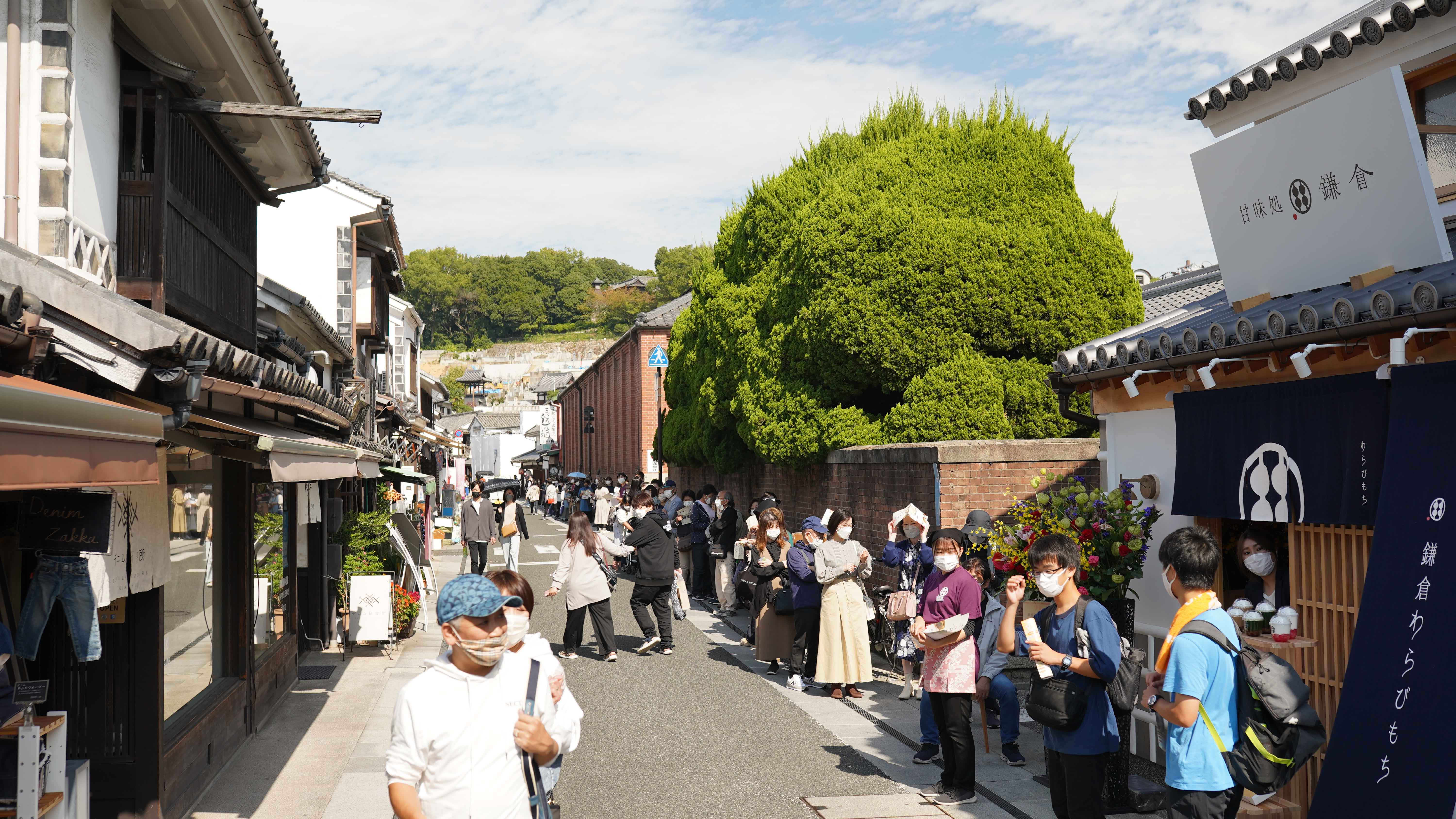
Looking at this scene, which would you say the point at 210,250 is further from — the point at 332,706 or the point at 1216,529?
the point at 1216,529

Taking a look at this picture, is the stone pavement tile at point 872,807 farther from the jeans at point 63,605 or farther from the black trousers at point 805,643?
the jeans at point 63,605

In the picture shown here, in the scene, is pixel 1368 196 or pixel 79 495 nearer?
pixel 79 495

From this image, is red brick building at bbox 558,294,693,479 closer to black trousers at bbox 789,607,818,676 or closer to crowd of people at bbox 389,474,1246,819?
crowd of people at bbox 389,474,1246,819

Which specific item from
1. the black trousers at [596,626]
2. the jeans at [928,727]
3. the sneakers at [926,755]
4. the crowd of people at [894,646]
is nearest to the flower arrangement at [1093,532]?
the crowd of people at [894,646]

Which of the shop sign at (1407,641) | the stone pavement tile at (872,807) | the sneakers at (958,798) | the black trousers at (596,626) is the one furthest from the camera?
the black trousers at (596,626)

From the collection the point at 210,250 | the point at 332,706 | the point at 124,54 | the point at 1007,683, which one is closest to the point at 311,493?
the point at 332,706

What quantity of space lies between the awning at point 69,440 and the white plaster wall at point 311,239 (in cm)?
1556

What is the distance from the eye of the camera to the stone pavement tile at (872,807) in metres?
7.11

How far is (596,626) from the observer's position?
13094 millimetres

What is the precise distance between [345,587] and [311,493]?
286 cm

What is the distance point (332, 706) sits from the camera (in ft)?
36.0

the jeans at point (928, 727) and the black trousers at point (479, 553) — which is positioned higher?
the black trousers at point (479, 553)

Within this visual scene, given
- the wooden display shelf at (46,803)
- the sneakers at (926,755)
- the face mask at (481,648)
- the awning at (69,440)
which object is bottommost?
the sneakers at (926,755)

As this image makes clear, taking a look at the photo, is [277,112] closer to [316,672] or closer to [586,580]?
[586,580]
